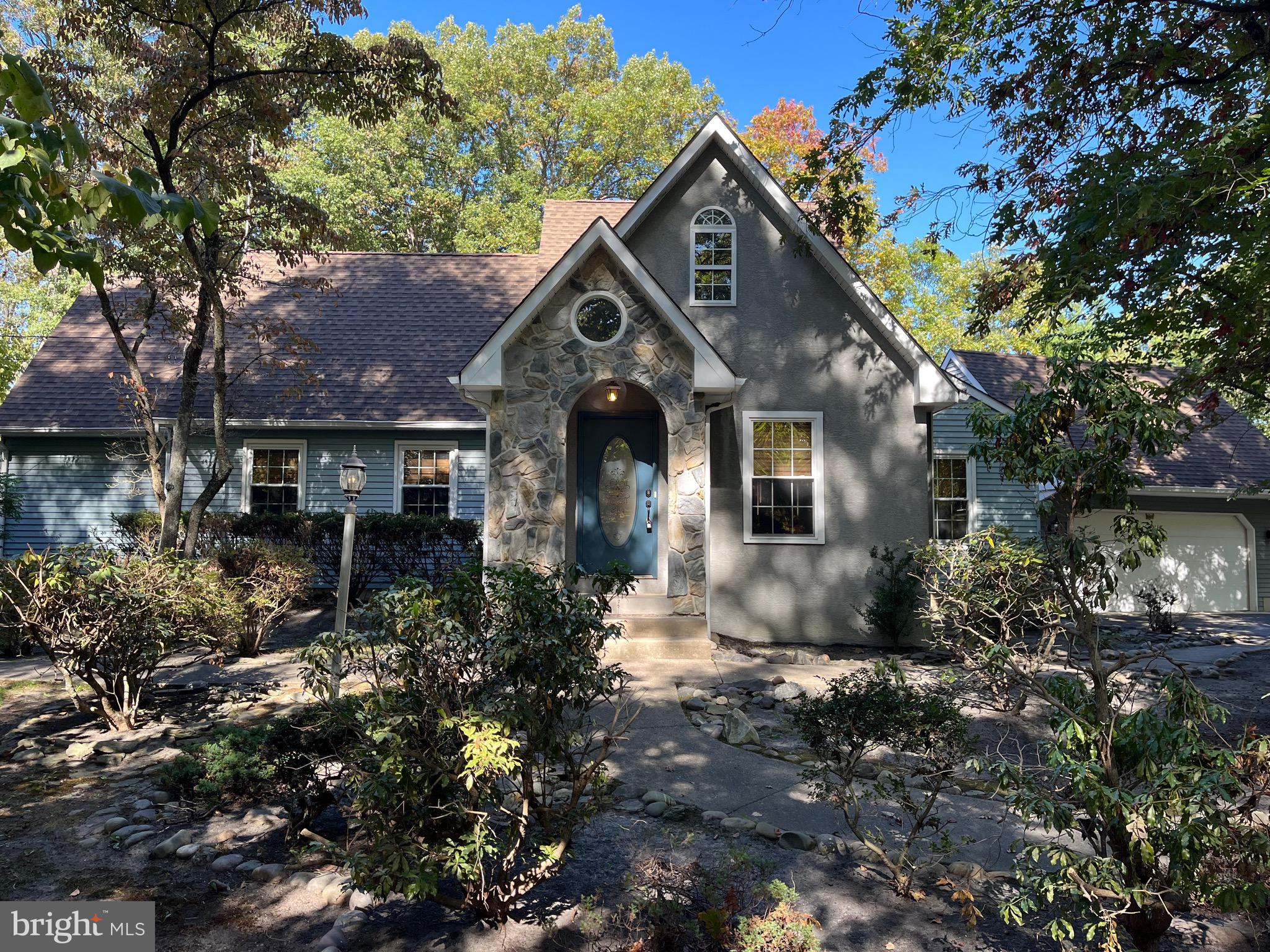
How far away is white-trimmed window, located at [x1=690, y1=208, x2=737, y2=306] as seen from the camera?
11.9 metres

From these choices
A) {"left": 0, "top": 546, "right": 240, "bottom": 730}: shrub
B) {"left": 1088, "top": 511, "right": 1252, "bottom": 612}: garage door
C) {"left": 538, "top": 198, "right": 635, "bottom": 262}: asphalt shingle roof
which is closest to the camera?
{"left": 0, "top": 546, "right": 240, "bottom": 730}: shrub

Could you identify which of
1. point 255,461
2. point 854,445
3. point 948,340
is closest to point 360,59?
point 255,461

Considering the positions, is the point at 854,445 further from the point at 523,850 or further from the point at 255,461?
the point at 255,461

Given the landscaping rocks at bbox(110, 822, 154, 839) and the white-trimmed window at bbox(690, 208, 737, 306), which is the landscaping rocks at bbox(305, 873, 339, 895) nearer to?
the landscaping rocks at bbox(110, 822, 154, 839)

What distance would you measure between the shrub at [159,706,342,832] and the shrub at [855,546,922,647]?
316 inches

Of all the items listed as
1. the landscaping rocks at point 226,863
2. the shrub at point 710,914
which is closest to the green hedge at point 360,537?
the landscaping rocks at point 226,863

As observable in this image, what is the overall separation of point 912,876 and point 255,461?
44.4ft

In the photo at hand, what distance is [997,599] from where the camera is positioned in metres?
5.02

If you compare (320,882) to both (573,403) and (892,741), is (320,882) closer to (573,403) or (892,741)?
(892,741)

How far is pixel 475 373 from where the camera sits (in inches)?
379

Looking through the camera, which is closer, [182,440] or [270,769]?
[270,769]

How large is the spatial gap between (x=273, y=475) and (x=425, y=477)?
2764 mm

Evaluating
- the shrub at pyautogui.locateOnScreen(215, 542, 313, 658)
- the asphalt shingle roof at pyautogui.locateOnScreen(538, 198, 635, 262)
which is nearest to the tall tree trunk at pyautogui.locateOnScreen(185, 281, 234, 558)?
the shrub at pyautogui.locateOnScreen(215, 542, 313, 658)

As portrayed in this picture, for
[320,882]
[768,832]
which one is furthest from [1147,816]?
[320,882]
